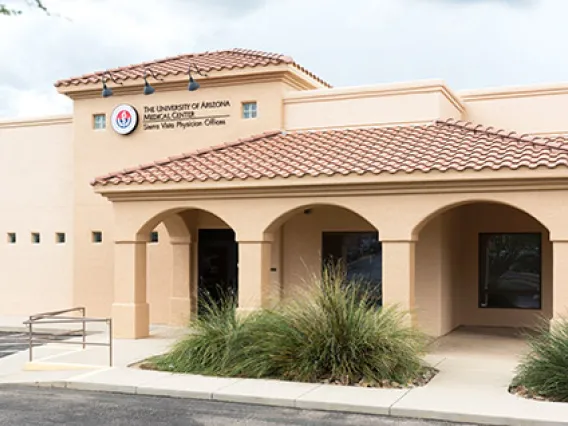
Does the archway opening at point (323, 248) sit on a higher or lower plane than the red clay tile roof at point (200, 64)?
lower

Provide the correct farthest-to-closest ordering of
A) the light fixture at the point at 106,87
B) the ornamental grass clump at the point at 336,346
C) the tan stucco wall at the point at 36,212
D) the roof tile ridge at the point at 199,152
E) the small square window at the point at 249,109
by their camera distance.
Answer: the tan stucco wall at the point at 36,212, the light fixture at the point at 106,87, the small square window at the point at 249,109, the roof tile ridge at the point at 199,152, the ornamental grass clump at the point at 336,346

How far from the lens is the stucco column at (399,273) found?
48.5ft

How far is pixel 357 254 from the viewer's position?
60.6 feet

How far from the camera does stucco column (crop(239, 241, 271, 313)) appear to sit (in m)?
16.0

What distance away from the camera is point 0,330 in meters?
20.1

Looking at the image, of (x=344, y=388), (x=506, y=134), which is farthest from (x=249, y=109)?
(x=344, y=388)

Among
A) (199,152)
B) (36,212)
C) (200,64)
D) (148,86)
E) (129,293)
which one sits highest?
(200,64)

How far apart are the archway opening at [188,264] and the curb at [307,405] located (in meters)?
7.31

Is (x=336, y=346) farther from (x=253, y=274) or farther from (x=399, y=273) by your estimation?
(x=253, y=274)

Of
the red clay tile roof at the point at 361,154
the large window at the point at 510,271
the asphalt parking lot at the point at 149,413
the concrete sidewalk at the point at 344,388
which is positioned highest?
the red clay tile roof at the point at 361,154

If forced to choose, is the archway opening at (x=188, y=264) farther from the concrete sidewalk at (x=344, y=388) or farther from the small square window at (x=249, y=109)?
the concrete sidewalk at (x=344, y=388)

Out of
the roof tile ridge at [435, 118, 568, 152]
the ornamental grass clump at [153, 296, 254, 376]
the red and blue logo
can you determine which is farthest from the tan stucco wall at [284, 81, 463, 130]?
the ornamental grass clump at [153, 296, 254, 376]

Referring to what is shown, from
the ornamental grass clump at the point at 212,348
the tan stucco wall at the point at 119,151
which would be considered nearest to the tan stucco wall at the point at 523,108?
the tan stucco wall at the point at 119,151

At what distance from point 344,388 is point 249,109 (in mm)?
9613
